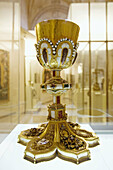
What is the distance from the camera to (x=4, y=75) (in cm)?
105

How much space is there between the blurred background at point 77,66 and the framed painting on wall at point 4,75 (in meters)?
0.18

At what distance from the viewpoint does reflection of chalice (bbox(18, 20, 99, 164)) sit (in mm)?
484

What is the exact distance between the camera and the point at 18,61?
1.37 m

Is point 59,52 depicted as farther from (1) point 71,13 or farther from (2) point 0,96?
(1) point 71,13

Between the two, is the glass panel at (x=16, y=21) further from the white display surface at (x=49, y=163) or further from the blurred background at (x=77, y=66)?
the white display surface at (x=49, y=163)

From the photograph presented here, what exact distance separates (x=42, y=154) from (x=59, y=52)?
445 mm

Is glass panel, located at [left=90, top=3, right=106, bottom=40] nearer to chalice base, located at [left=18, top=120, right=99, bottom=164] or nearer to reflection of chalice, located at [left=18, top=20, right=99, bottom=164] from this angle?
reflection of chalice, located at [left=18, top=20, right=99, bottom=164]

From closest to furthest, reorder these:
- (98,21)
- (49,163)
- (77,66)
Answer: (49,163) → (98,21) → (77,66)

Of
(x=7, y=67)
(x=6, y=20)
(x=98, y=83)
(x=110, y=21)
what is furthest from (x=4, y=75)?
(x=110, y=21)

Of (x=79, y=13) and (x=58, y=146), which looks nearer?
(x=58, y=146)

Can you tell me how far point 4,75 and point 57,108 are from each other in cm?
68

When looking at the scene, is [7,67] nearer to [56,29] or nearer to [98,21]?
[56,29]

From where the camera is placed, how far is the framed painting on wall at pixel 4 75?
3.24 feet

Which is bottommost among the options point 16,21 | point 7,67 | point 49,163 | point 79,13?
point 49,163
